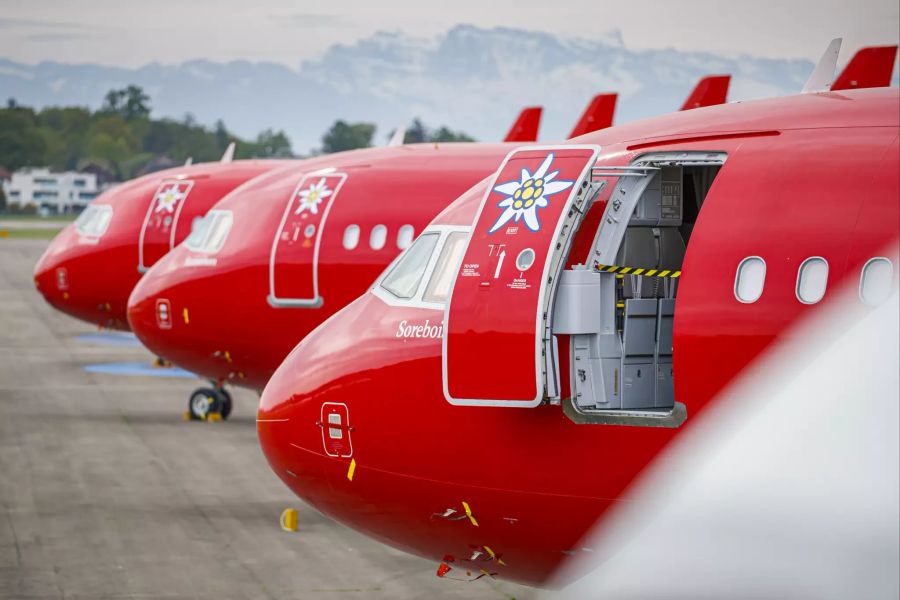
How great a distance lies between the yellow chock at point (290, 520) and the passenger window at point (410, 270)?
6.32m

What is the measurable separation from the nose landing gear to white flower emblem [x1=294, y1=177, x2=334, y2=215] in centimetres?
591

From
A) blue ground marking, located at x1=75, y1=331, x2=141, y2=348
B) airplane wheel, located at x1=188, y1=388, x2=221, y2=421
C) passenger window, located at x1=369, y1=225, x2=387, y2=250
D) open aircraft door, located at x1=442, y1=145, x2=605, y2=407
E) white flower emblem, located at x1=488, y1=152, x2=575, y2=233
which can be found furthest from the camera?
blue ground marking, located at x1=75, y1=331, x2=141, y2=348

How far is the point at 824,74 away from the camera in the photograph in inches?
401

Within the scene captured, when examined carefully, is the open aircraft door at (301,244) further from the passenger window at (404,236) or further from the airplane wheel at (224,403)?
the airplane wheel at (224,403)

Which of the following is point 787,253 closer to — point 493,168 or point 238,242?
point 493,168

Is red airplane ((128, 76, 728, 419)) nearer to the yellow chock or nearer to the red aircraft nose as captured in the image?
the yellow chock

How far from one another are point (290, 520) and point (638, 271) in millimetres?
8061

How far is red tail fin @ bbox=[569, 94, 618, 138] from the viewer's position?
78.2ft

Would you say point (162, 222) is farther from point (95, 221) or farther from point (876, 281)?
point (876, 281)

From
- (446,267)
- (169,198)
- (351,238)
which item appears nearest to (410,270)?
(446,267)

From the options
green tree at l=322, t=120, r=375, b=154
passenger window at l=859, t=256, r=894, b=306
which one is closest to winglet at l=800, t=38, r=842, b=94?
passenger window at l=859, t=256, r=894, b=306

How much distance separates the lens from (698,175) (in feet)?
33.2

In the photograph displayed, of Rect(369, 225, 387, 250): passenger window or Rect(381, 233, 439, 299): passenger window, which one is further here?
Rect(369, 225, 387, 250): passenger window

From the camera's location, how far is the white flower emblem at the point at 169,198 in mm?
27891
